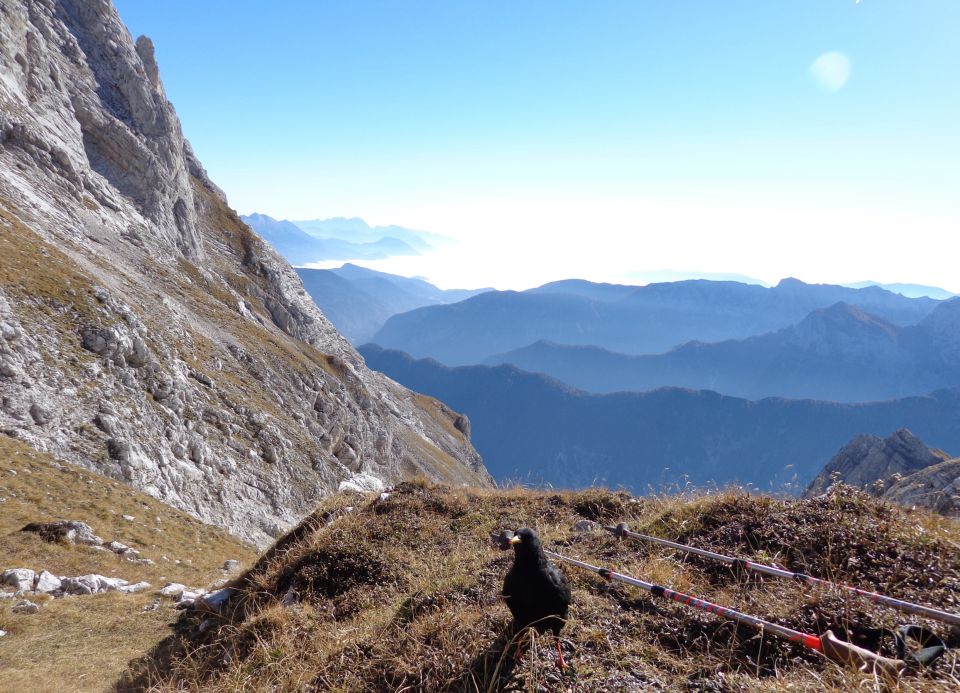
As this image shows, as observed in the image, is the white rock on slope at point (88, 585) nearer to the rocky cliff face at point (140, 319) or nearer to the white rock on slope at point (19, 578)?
the white rock on slope at point (19, 578)

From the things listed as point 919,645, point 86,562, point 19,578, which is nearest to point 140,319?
point 86,562

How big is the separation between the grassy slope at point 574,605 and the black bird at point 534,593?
245 millimetres

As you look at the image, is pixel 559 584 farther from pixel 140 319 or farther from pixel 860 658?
pixel 140 319

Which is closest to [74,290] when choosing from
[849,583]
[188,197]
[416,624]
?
[416,624]

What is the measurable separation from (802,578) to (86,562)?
19.8 metres

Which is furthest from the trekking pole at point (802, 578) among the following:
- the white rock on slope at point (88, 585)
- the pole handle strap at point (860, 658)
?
the white rock on slope at point (88, 585)

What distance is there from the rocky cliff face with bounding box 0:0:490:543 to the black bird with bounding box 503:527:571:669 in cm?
2604

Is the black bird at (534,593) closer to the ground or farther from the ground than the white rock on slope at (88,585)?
farther from the ground

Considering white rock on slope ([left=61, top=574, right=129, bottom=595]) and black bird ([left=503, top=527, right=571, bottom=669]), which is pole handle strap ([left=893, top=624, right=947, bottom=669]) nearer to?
black bird ([left=503, top=527, right=571, bottom=669])

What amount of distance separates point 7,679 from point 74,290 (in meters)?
29.0

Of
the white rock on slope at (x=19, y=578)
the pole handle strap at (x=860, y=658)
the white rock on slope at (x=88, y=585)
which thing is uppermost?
the pole handle strap at (x=860, y=658)

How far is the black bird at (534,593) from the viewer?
193 inches

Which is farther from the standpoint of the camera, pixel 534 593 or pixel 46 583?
pixel 46 583

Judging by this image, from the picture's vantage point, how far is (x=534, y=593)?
4918 mm
